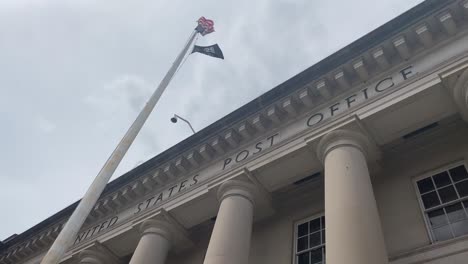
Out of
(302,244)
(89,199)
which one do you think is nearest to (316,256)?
(302,244)

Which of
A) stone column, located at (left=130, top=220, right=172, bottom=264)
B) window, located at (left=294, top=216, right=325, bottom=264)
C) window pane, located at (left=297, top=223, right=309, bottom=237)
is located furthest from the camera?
stone column, located at (left=130, top=220, right=172, bottom=264)

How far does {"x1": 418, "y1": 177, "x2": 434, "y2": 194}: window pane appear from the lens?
14078mm

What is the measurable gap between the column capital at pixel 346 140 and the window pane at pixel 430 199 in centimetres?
219

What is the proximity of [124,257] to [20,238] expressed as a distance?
10.3 m

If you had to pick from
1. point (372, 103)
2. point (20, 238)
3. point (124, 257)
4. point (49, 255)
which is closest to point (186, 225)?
point (124, 257)

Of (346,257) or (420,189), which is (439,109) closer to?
(420,189)

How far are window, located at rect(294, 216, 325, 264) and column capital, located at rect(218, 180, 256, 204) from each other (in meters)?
2.09

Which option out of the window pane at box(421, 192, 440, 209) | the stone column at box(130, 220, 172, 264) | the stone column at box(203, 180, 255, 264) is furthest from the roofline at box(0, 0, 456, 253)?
the window pane at box(421, 192, 440, 209)

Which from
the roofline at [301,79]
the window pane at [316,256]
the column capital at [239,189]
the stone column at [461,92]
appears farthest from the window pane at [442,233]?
the roofline at [301,79]

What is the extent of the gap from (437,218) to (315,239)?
4.08 meters

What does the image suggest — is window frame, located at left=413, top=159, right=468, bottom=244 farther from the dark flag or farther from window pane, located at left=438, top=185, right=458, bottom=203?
the dark flag

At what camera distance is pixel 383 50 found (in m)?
15.4

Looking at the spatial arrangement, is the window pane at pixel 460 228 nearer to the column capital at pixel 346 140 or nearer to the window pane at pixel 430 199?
the window pane at pixel 430 199

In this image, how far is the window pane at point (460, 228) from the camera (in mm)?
12164
